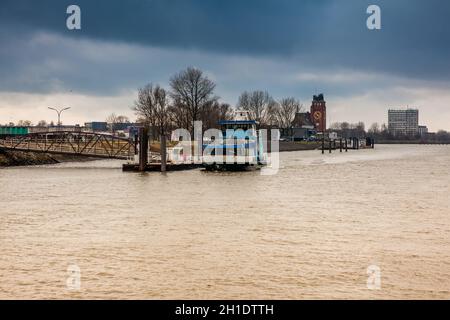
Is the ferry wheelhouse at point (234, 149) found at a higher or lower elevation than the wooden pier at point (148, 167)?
higher

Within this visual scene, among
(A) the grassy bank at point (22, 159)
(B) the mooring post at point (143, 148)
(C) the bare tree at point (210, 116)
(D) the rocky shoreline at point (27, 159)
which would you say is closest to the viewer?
(B) the mooring post at point (143, 148)

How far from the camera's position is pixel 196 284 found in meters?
16.8

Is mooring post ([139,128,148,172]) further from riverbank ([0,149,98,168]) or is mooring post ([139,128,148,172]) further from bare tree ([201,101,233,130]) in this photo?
bare tree ([201,101,233,130])

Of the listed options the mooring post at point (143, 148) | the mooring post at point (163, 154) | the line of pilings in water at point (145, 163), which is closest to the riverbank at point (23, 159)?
the line of pilings in water at point (145, 163)

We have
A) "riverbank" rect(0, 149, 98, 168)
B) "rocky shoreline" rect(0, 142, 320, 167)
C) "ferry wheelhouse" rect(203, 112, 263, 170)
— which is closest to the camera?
"ferry wheelhouse" rect(203, 112, 263, 170)

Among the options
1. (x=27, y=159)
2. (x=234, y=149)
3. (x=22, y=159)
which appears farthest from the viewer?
(x=27, y=159)

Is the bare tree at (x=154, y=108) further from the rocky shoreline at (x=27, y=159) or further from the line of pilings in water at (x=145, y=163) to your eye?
the line of pilings in water at (x=145, y=163)

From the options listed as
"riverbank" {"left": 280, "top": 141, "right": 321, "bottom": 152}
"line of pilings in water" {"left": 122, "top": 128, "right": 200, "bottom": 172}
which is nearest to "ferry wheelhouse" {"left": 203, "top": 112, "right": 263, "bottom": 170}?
"line of pilings in water" {"left": 122, "top": 128, "right": 200, "bottom": 172}

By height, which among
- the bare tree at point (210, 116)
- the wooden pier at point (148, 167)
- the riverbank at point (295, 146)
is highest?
the bare tree at point (210, 116)

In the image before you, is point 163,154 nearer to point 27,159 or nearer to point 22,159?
point 22,159

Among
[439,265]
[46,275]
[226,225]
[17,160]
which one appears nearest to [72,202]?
[226,225]

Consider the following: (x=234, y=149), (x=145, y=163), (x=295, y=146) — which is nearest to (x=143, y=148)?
(x=145, y=163)

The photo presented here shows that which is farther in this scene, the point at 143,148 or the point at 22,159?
the point at 22,159

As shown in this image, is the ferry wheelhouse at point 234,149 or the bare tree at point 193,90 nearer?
the ferry wheelhouse at point 234,149
